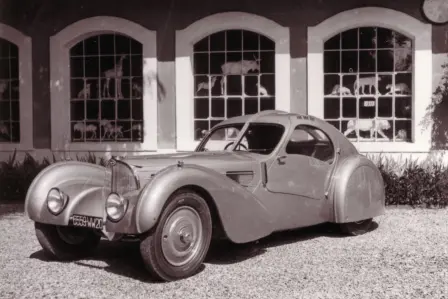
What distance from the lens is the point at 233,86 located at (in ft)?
32.5

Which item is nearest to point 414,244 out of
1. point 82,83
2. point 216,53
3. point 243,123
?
point 243,123

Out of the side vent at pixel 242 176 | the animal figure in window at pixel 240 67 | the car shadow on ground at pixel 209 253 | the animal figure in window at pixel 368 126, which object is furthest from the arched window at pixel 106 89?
the side vent at pixel 242 176

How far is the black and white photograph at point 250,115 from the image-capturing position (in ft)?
18.6

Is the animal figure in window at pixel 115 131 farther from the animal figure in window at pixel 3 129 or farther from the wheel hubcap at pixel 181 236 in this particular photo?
the wheel hubcap at pixel 181 236

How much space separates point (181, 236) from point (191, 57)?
18.2ft

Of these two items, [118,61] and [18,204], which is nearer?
[18,204]

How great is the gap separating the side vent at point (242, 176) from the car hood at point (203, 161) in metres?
0.04

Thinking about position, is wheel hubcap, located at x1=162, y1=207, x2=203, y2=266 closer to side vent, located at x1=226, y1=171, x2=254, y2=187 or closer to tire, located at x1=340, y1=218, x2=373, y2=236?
side vent, located at x1=226, y1=171, x2=254, y2=187

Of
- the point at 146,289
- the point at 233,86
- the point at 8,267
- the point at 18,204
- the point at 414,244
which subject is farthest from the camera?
the point at 233,86

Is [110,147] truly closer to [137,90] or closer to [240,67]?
[137,90]

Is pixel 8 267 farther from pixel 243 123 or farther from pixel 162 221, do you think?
pixel 243 123

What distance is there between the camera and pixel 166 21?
992cm

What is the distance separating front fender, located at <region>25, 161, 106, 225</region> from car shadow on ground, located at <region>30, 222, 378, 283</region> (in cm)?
49

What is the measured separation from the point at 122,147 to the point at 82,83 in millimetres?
1380
